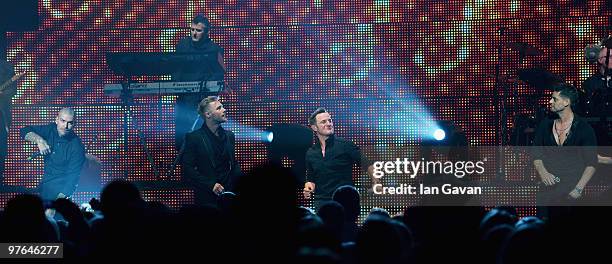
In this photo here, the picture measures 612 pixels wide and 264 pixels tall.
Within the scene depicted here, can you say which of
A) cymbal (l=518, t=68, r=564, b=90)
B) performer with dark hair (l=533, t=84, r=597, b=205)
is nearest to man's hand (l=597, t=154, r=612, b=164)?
performer with dark hair (l=533, t=84, r=597, b=205)

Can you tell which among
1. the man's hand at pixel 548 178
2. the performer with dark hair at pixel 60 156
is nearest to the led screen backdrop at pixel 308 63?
the performer with dark hair at pixel 60 156

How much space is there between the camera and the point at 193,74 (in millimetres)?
10406

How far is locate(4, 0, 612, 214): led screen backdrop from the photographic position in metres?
11.6

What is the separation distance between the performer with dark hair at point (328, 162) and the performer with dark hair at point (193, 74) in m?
1.65

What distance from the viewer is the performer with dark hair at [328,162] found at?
921 cm

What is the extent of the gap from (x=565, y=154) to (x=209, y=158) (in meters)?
3.71

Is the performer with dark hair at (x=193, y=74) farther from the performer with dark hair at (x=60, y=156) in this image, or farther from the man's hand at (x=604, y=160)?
the man's hand at (x=604, y=160)

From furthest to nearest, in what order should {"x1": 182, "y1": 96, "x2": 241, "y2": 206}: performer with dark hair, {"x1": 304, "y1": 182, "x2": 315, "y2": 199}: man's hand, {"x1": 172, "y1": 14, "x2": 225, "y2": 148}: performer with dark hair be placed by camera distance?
{"x1": 172, "y1": 14, "x2": 225, "y2": 148}: performer with dark hair
{"x1": 182, "y1": 96, "x2": 241, "y2": 206}: performer with dark hair
{"x1": 304, "y1": 182, "x2": 315, "y2": 199}: man's hand

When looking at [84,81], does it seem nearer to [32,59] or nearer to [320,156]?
[32,59]

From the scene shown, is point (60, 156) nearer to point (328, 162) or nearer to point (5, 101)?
point (5, 101)

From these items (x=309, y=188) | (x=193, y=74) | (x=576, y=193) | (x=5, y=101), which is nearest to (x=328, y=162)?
(x=309, y=188)

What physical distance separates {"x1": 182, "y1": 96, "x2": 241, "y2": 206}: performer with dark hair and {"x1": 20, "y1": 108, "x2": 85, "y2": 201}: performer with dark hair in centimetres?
157

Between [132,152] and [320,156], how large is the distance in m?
3.32

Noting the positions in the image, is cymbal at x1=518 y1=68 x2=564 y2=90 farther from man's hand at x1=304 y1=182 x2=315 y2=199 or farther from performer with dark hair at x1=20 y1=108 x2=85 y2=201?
performer with dark hair at x1=20 y1=108 x2=85 y2=201
